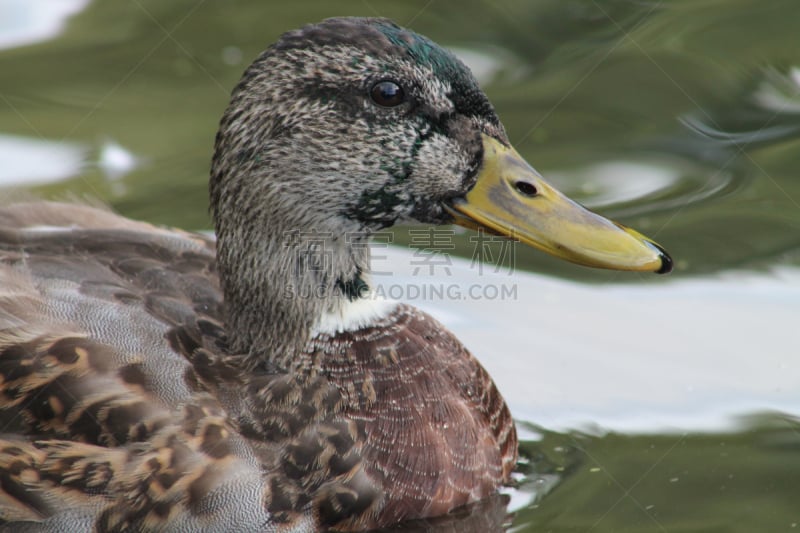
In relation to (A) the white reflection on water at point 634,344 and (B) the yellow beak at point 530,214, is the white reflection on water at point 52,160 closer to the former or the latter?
(A) the white reflection on water at point 634,344

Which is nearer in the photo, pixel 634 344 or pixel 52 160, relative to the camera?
pixel 634 344

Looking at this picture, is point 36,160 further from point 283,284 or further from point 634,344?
point 634,344

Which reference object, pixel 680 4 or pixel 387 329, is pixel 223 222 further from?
pixel 680 4

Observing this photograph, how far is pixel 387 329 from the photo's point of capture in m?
5.89

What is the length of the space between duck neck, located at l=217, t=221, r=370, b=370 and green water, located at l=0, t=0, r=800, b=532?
128 centimetres

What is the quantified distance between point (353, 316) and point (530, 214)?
892 mm

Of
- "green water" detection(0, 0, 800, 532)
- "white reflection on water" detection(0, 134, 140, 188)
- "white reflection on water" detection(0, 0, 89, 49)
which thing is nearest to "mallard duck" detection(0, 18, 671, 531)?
"green water" detection(0, 0, 800, 532)

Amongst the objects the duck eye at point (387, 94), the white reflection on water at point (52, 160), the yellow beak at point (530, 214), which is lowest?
the yellow beak at point (530, 214)

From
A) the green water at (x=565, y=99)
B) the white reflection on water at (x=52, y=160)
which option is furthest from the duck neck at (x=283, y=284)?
the white reflection on water at (x=52, y=160)

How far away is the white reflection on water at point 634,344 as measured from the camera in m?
6.42

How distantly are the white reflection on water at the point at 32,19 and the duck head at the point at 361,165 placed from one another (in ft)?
15.0

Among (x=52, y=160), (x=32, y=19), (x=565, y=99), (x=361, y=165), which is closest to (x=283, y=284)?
(x=361, y=165)

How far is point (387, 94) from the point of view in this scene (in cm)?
539

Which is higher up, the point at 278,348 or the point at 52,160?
the point at 52,160
